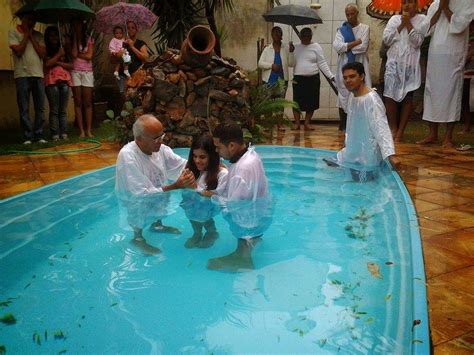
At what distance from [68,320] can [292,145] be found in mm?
5196

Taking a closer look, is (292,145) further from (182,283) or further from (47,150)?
(182,283)

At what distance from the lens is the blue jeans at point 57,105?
275 inches

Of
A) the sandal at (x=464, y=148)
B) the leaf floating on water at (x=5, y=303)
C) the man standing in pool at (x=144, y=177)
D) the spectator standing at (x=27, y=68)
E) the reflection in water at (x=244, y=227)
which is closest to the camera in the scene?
the leaf floating on water at (x=5, y=303)

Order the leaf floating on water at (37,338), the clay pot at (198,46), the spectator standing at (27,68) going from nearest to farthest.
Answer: the leaf floating on water at (37,338), the clay pot at (198,46), the spectator standing at (27,68)

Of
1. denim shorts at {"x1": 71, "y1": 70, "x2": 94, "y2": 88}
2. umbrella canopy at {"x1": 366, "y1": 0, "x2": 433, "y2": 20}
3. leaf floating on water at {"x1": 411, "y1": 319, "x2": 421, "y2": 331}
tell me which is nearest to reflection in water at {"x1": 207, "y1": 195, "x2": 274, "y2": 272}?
leaf floating on water at {"x1": 411, "y1": 319, "x2": 421, "y2": 331}

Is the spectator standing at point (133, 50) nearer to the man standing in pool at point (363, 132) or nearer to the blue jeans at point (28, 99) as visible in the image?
the blue jeans at point (28, 99)

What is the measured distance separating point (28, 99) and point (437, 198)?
18.5 ft

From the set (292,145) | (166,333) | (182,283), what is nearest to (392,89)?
(292,145)

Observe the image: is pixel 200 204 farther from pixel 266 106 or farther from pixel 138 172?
pixel 266 106

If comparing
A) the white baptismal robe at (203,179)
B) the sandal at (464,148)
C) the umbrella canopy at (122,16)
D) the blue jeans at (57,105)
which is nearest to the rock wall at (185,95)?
the blue jeans at (57,105)

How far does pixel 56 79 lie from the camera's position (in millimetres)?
6934

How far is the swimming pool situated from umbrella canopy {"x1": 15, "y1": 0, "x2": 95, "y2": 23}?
3.57 m

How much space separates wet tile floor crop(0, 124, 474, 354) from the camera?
200cm

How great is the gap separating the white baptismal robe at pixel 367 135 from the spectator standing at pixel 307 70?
11.2ft
